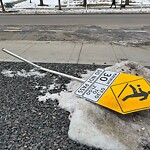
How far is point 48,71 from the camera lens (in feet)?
16.6

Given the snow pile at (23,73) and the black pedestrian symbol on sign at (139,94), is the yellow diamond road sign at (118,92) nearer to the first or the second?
the black pedestrian symbol on sign at (139,94)

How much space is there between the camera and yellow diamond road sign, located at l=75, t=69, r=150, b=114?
3238 millimetres

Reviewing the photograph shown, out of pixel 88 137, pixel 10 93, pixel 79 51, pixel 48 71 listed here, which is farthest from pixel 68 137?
pixel 79 51

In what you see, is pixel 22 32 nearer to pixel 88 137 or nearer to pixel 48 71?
pixel 48 71

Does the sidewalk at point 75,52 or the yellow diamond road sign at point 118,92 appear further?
the sidewalk at point 75,52

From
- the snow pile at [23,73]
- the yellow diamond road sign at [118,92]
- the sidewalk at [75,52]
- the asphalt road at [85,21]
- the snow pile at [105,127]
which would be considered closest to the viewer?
the snow pile at [105,127]

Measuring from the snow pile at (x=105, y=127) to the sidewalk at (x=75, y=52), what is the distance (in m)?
2.61

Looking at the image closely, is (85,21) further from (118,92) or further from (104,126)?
(104,126)

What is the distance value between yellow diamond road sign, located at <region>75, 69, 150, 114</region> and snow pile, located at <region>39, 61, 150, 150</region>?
0.38 ft

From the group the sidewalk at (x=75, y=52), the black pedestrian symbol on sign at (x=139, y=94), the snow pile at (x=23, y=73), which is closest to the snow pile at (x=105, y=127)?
the black pedestrian symbol on sign at (x=139, y=94)

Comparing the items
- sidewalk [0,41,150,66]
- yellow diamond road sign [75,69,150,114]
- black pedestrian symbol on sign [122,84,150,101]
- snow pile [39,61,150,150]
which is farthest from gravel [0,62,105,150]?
sidewalk [0,41,150,66]

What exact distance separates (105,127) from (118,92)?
61 centimetres

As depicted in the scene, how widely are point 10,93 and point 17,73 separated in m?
0.99

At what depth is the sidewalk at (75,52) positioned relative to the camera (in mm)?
6070
